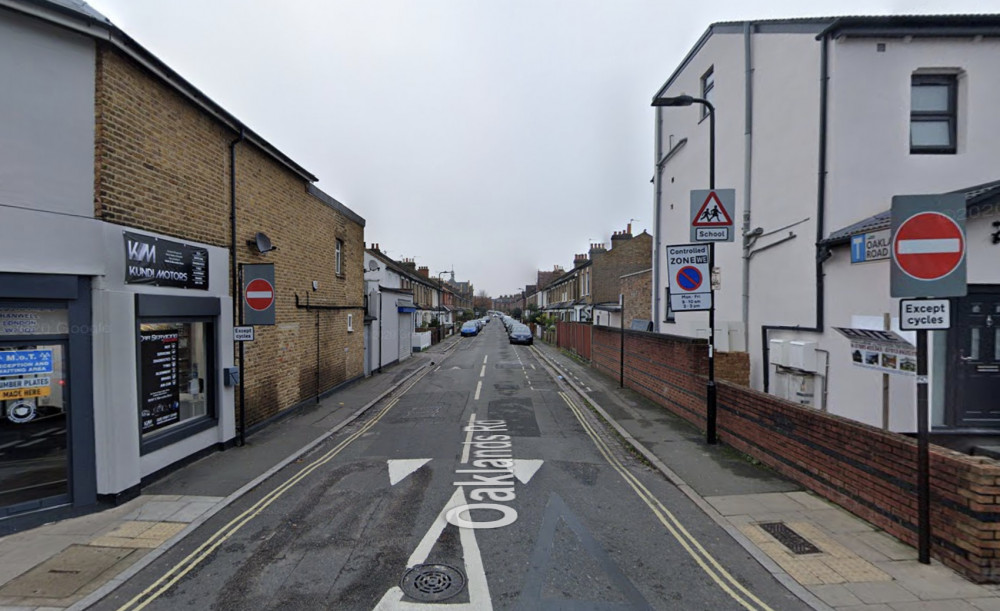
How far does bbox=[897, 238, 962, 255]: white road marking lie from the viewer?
4.29m

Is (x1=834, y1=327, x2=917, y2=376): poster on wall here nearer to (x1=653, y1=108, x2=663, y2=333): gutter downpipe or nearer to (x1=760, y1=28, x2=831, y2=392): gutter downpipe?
(x1=760, y1=28, x2=831, y2=392): gutter downpipe

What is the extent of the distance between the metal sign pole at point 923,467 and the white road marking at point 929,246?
2.52 feet

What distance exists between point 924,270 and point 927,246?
0.23m

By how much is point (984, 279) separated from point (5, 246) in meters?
13.6

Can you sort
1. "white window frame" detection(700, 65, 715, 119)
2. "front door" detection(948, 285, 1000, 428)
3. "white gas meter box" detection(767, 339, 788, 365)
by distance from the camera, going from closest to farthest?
"front door" detection(948, 285, 1000, 428), "white gas meter box" detection(767, 339, 788, 365), "white window frame" detection(700, 65, 715, 119)

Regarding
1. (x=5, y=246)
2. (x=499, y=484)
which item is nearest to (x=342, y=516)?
(x=499, y=484)

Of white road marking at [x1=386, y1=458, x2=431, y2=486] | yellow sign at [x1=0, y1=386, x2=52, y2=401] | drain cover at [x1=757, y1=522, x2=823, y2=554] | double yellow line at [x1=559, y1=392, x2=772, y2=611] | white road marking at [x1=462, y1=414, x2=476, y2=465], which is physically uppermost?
yellow sign at [x1=0, y1=386, x2=52, y2=401]

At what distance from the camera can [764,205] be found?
36.6 feet

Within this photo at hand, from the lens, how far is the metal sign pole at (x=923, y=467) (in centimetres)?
427

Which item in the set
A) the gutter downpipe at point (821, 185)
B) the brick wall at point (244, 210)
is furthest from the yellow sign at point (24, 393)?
the gutter downpipe at point (821, 185)

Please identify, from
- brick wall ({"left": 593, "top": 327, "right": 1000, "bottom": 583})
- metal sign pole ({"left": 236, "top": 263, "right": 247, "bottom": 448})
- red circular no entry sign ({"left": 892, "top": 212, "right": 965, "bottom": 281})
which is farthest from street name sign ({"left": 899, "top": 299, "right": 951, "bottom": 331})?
metal sign pole ({"left": 236, "top": 263, "right": 247, "bottom": 448})

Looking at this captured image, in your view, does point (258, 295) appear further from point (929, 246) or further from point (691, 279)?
point (929, 246)

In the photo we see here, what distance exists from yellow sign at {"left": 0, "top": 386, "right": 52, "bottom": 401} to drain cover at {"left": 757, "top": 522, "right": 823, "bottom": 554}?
9049 mm

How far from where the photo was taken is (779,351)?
9.56 m
